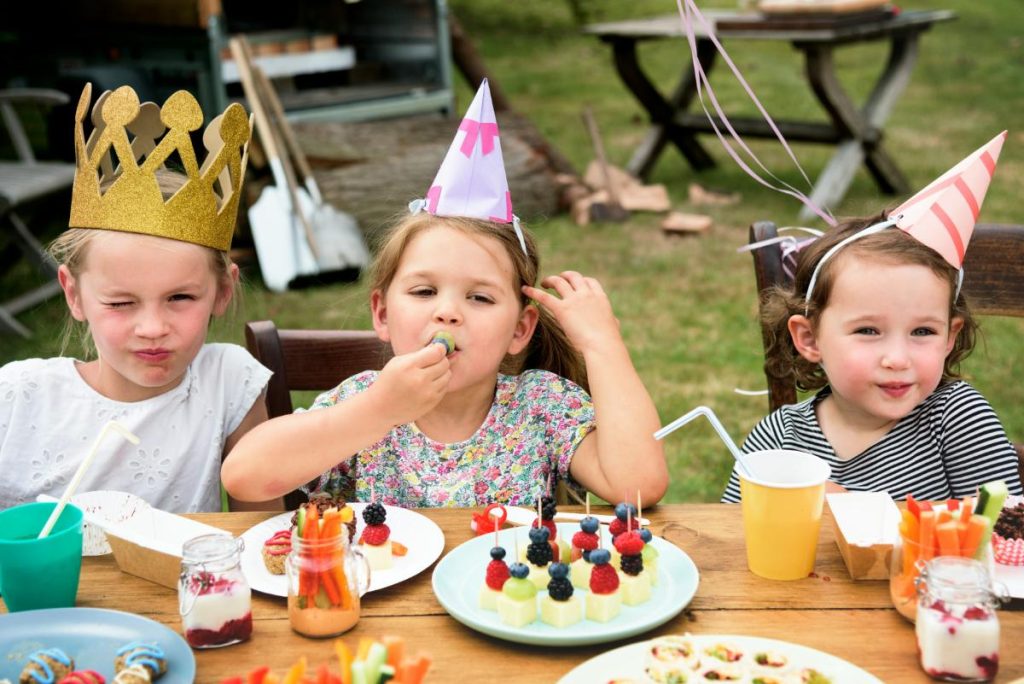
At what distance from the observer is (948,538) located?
1.45 meters

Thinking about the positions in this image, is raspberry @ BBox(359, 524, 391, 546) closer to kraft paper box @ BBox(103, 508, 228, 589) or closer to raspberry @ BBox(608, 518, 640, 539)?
kraft paper box @ BBox(103, 508, 228, 589)

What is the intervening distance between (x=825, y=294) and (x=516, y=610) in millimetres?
1054

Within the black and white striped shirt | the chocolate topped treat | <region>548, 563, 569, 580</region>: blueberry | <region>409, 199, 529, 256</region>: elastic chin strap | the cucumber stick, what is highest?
<region>409, 199, 529, 256</region>: elastic chin strap

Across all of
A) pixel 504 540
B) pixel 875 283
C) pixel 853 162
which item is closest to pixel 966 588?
pixel 504 540

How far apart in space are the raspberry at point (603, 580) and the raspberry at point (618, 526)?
9 cm

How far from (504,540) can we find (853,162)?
20.7 ft

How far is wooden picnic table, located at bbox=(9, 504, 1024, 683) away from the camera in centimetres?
142

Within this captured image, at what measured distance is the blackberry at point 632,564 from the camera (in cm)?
154

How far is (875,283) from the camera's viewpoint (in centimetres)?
210

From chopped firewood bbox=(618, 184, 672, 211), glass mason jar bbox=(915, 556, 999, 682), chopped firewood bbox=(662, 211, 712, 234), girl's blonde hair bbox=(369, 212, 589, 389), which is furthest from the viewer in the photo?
chopped firewood bbox=(618, 184, 672, 211)

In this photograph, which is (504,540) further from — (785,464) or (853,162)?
(853,162)

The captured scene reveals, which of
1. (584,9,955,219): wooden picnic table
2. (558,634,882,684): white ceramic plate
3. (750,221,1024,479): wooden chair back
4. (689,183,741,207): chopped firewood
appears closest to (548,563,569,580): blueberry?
(558,634,882,684): white ceramic plate

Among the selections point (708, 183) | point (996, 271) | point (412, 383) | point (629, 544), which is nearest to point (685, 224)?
point (708, 183)

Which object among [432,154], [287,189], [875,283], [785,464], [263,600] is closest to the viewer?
[263,600]
